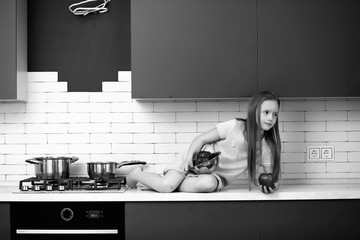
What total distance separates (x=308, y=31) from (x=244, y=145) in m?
0.91

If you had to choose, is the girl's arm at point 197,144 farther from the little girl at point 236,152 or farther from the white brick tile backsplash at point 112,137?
the white brick tile backsplash at point 112,137

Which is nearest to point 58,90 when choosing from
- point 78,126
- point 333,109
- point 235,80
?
point 78,126

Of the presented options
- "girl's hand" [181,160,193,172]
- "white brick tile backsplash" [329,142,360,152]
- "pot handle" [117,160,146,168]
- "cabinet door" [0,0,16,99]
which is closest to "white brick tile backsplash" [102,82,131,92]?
"pot handle" [117,160,146,168]

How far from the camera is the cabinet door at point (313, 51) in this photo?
3062mm

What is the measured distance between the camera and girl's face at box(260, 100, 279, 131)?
2.97m

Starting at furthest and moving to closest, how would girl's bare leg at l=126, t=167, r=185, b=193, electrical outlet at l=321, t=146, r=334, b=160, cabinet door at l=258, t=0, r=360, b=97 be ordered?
1. electrical outlet at l=321, t=146, r=334, b=160
2. cabinet door at l=258, t=0, r=360, b=97
3. girl's bare leg at l=126, t=167, r=185, b=193

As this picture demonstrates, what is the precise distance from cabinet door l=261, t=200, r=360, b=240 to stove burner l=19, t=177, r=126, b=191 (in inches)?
40.7

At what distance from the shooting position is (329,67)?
3061 millimetres

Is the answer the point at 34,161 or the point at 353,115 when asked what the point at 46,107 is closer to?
the point at 34,161

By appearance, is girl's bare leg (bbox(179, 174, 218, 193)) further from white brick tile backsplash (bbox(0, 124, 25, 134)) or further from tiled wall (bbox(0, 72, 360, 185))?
white brick tile backsplash (bbox(0, 124, 25, 134))

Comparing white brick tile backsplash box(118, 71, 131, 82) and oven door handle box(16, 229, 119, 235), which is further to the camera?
white brick tile backsplash box(118, 71, 131, 82)

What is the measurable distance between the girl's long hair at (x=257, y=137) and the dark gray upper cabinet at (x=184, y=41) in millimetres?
130

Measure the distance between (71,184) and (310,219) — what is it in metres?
1.61

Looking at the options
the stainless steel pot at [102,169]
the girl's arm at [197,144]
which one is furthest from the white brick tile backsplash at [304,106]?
the stainless steel pot at [102,169]
